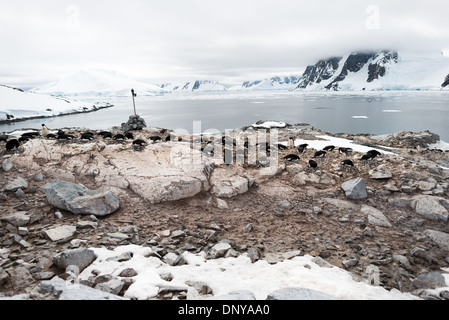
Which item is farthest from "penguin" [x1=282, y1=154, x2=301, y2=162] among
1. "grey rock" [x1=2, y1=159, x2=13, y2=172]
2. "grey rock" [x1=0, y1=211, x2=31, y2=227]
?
"grey rock" [x1=2, y1=159, x2=13, y2=172]

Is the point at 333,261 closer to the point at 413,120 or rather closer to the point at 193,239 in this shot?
the point at 193,239

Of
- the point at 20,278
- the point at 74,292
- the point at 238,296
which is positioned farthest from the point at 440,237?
the point at 20,278

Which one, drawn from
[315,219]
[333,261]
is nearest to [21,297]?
[333,261]

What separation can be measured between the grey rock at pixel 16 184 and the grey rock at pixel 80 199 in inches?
42.2

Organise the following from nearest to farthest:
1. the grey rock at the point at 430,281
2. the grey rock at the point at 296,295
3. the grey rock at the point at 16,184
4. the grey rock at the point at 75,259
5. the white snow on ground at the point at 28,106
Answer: the grey rock at the point at 296,295 < the grey rock at the point at 75,259 < the grey rock at the point at 430,281 < the grey rock at the point at 16,184 < the white snow on ground at the point at 28,106

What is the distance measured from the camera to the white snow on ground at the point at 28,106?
6407 centimetres

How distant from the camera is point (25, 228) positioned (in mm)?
4699

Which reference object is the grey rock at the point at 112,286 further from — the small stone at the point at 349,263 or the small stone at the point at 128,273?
the small stone at the point at 349,263

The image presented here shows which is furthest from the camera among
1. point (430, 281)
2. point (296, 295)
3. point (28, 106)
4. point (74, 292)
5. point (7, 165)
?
point (28, 106)

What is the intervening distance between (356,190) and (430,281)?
3281 millimetres

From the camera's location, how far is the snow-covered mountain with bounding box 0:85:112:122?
6281cm

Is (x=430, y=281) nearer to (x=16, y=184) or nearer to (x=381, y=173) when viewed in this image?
(x=381, y=173)

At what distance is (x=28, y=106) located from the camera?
70.4 m

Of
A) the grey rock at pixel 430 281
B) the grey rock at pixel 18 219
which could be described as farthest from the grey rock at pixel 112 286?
the grey rock at pixel 430 281
